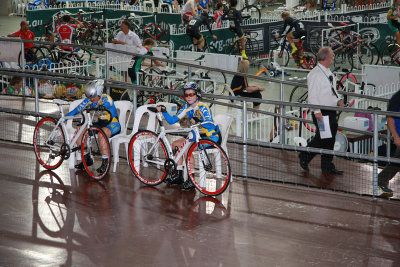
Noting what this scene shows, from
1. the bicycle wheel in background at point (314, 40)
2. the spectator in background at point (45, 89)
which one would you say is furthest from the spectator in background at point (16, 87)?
the bicycle wheel in background at point (314, 40)

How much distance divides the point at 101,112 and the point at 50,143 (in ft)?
2.72

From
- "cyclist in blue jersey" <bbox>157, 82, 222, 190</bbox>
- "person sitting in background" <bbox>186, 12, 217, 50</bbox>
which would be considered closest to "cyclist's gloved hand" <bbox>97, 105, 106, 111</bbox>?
"cyclist in blue jersey" <bbox>157, 82, 222, 190</bbox>

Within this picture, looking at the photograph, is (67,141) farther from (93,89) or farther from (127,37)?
(127,37)

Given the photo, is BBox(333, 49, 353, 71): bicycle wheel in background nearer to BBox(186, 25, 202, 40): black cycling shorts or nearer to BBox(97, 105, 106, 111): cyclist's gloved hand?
BBox(186, 25, 202, 40): black cycling shorts

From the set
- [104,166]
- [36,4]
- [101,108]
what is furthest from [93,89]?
[36,4]

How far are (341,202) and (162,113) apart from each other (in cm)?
244

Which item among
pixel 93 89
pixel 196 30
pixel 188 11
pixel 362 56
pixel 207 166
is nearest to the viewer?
pixel 207 166

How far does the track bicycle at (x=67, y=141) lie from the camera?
8906mm

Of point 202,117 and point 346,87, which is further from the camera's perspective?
point 346,87

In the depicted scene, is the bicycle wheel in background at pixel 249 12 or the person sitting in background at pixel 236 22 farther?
the bicycle wheel in background at pixel 249 12

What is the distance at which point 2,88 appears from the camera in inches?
587

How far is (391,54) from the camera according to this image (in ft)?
66.5

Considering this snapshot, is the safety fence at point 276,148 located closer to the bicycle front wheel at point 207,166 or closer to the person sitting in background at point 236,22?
the bicycle front wheel at point 207,166

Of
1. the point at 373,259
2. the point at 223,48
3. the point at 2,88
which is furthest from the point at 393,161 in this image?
the point at 223,48
